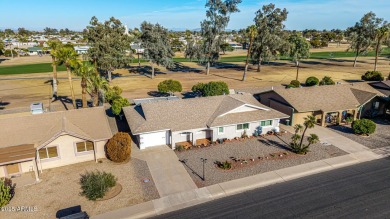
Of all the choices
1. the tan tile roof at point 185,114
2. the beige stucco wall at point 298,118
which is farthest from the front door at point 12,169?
the beige stucco wall at point 298,118

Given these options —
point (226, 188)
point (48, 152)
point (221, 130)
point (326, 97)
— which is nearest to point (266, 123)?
point (221, 130)

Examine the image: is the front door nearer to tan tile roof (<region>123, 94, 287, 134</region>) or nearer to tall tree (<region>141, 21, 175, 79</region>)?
tan tile roof (<region>123, 94, 287, 134</region>)

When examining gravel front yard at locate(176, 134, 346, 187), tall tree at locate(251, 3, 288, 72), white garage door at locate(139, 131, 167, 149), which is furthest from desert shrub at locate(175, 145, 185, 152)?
tall tree at locate(251, 3, 288, 72)

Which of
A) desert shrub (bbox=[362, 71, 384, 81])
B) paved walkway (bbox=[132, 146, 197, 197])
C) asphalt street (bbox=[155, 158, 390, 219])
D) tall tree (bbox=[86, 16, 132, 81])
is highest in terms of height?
tall tree (bbox=[86, 16, 132, 81])

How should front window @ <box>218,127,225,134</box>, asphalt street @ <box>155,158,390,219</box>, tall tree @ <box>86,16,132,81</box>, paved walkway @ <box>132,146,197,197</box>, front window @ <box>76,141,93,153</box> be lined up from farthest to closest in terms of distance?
1. tall tree @ <box>86,16,132,81</box>
2. front window @ <box>218,127,225,134</box>
3. front window @ <box>76,141,93,153</box>
4. paved walkway @ <box>132,146,197,197</box>
5. asphalt street @ <box>155,158,390,219</box>

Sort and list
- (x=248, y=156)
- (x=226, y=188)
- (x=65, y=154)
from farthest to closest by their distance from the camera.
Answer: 1. (x=248, y=156)
2. (x=65, y=154)
3. (x=226, y=188)

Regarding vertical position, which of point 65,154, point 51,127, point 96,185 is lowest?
point 96,185

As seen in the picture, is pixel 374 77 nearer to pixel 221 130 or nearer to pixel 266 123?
pixel 266 123

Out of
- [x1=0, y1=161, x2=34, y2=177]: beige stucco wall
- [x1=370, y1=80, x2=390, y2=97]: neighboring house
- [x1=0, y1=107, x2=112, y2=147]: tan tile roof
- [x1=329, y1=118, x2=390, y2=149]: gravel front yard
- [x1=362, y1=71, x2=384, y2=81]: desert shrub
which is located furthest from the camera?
[x1=362, y1=71, x2=384, y2=81]: desert shrub
